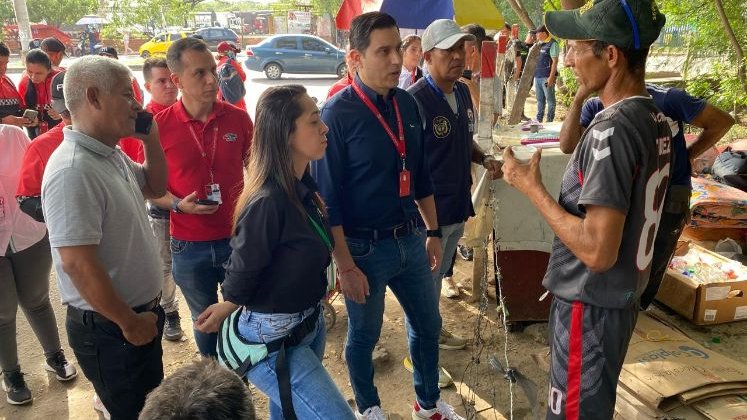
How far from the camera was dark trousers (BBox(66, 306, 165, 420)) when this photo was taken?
2.10 metres

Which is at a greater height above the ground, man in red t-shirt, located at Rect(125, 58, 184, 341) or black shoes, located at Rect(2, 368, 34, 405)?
man in red t-shirt, located at Rect(125, 58, 184, 341)

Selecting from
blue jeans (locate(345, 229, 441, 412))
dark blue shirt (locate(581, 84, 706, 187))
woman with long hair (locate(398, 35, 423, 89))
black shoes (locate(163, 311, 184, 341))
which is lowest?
black shoes (locate(163, 311, 184, 341))

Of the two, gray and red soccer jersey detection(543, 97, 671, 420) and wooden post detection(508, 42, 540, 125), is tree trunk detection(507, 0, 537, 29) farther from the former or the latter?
gray and red soccer jersey detection(543, 97, 671, 420)

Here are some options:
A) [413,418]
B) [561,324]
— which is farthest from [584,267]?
[413,418]

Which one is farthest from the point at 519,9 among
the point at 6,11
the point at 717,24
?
the point at 6,11

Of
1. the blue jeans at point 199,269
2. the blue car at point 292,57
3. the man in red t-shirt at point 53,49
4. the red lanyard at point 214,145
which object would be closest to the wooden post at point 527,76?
the red lanyard at point 214,145

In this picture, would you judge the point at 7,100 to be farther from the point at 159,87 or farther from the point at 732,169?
the point at 732,169

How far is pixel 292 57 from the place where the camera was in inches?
757

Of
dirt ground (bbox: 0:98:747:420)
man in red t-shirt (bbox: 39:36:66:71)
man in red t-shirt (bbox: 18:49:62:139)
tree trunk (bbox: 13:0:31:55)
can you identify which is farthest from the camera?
tree trunk (bbox: 13:0:31:55)

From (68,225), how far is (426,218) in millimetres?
1825


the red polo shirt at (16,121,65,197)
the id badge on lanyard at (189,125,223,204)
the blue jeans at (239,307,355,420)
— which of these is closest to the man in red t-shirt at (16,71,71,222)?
the red polo shirt at (16,121,65,197)

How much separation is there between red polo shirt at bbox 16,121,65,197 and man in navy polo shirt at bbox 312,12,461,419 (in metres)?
1.38

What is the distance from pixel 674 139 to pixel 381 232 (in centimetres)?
149

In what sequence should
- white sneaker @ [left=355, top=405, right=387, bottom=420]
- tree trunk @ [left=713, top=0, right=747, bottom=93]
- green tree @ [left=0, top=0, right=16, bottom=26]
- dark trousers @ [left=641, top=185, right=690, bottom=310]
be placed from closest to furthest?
1. dark trousers @ [left=641, top=185, right=690, bottom=310]
2. white sneaker @ [left=355, top=405, right=387, bottom=420]
3. tree trunk @ [left=713, top=0, right=747, bottom=93]
4. green tree @ [left=0, top=0, right=16, bottom=26]
